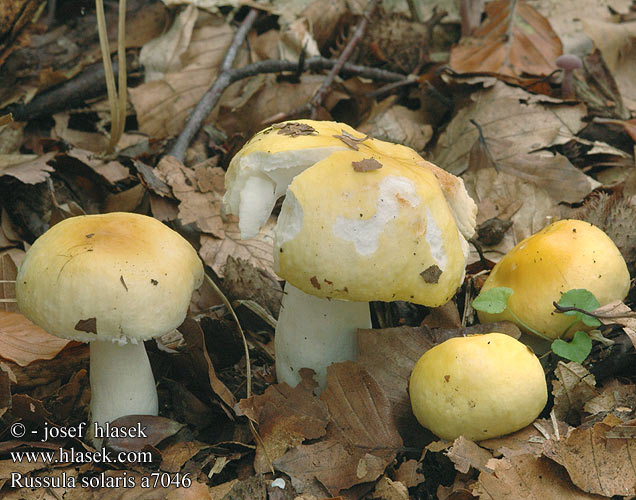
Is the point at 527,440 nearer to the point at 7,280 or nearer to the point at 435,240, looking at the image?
the point at 435,240

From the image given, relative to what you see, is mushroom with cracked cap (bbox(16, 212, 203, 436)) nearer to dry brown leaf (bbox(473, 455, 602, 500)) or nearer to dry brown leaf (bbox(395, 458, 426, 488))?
dry brown leaf (bbox(395, 458, 426, 488))

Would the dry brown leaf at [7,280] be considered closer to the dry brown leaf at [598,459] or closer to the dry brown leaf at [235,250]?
the dry brown leaf at [235,250]

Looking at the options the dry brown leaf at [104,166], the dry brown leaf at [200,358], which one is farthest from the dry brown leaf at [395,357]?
the dry brown leaf at [104,166]

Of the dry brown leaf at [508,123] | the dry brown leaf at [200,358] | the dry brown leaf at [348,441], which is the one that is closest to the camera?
the dry brown leaf at [348,441]

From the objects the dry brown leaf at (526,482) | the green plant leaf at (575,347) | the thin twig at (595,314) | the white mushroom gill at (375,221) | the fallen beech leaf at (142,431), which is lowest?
the fallen beech leaf at (142,431)

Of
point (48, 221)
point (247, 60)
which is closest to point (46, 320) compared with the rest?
point (48, 221)

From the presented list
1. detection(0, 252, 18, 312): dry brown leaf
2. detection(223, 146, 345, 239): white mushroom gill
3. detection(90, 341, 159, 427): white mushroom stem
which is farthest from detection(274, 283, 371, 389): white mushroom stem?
detection(0, 252, 18, 312): dry brown leaf
